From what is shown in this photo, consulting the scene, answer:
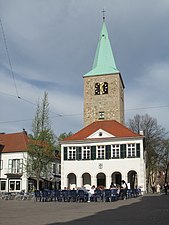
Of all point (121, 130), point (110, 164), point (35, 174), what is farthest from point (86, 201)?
point (121, 130)

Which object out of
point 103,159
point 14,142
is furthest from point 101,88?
point 103,159

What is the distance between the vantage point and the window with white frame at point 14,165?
1825 inches

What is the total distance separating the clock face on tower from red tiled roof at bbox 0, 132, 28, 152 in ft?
51.0

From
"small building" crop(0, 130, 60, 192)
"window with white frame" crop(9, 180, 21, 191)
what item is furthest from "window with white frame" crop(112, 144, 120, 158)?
"window with white frame" crop(9, 180, 21, 191)

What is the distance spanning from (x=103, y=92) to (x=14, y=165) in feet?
67.2

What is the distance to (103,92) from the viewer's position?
58.9 m

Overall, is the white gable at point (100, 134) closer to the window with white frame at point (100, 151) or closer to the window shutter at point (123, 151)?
the window with white frame at point (100, 151)

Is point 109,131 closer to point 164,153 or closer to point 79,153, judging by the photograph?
point 79,153

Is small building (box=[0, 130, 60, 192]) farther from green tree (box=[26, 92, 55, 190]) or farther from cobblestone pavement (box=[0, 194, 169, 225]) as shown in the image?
cobblestone pavement (box=[0, 194, 169, 225])

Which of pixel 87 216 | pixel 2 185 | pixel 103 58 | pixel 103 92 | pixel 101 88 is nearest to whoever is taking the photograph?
pixel 87 216

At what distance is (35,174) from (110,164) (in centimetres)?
929

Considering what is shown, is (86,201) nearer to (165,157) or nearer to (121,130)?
(121,130)

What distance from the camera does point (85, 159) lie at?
42281 mm

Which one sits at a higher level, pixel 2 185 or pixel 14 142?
pixel 14 142
